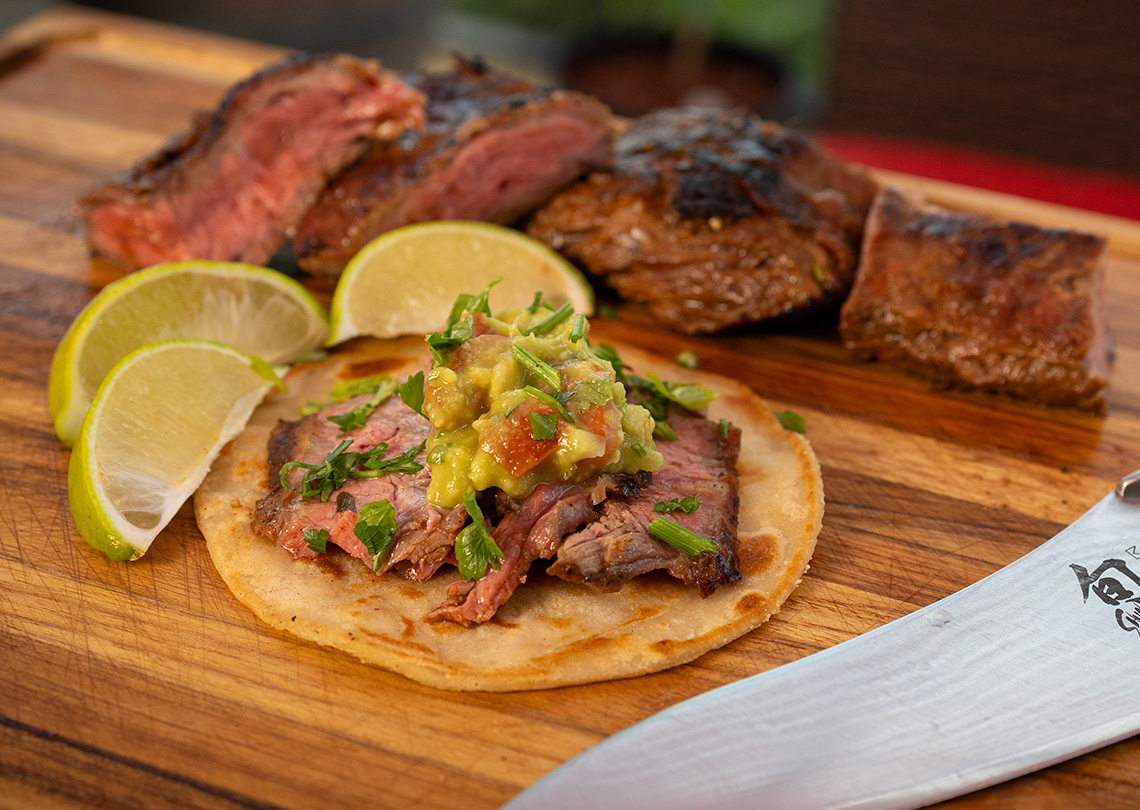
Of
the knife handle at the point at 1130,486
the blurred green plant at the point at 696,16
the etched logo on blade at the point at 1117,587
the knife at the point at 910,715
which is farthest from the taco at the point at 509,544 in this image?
the blurred green plant at the point at 696,16

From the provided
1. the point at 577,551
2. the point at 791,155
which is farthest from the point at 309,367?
the point at 791,155

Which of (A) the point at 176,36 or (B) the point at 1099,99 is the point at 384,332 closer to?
(A) the point at 176,36

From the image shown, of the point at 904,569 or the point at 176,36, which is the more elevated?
the point at 176,36

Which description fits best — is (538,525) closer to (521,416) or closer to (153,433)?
(521,416)

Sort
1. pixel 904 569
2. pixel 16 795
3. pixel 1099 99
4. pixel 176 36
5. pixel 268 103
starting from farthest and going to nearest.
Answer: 1. pixel 1099 99
2. pixel 176 36
3. pixel 268 103
4. pixel 904 569
5. pixel 16 795

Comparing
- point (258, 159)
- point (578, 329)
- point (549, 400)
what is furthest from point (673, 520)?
point (258, 159)
